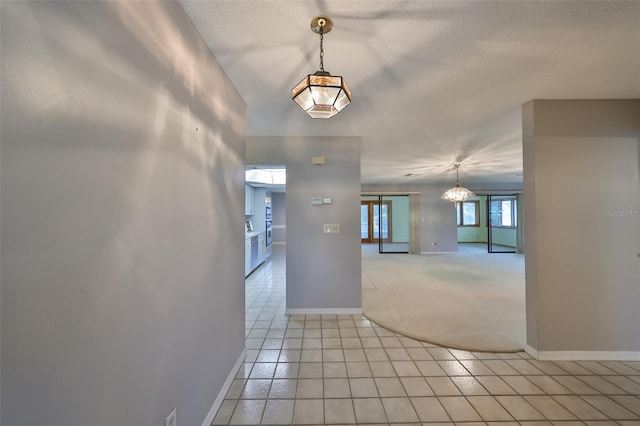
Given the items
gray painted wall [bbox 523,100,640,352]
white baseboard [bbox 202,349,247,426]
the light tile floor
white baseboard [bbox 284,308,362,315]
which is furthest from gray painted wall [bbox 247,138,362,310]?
gray painted wall [bbox 523,100,640,352]

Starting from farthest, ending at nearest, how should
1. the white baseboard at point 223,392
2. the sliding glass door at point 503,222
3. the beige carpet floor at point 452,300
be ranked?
the sliding glass door at point 503,222, the beige carpet floor at point 452,300, the white baseboard at point 223,392

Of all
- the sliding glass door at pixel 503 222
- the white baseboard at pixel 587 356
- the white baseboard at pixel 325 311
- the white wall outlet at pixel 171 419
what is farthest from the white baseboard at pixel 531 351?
the sliding glass door at pixel 503 222

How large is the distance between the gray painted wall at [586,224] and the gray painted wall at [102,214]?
113 inches

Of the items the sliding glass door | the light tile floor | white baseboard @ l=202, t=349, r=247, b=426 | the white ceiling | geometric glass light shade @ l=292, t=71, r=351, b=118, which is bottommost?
the light tile floor

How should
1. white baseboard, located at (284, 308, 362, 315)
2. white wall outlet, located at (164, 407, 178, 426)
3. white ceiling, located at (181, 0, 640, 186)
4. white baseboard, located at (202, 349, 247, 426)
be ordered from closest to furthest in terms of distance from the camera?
1. white wall outlet, located at (164, 407, 178, 426)
2. white ceiling, located at (181, 0, 640, 186)
3. white baseboard, located at (202, 349, 247, 426)
4. white baseboard, located at (284, 308, 362, 315)

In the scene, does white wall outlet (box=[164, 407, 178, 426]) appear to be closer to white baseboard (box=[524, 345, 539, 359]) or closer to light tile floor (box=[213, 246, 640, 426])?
light tile floor (box=[213, 246, 640, 426])

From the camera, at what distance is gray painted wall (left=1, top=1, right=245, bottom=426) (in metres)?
0.59

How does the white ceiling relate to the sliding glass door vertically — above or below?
above

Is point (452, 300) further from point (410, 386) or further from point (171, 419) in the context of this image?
point (171, 419)

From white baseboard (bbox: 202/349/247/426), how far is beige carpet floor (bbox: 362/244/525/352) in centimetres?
164

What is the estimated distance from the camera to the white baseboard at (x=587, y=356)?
2.21m

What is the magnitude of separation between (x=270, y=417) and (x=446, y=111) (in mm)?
3036

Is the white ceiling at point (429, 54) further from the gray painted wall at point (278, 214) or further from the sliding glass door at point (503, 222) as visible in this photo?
the sliding glass door at point (503, 222)

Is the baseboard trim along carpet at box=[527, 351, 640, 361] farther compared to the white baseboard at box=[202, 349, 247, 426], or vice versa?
the baseboard trim along carpet at box=[527, 351, 640, 361]
